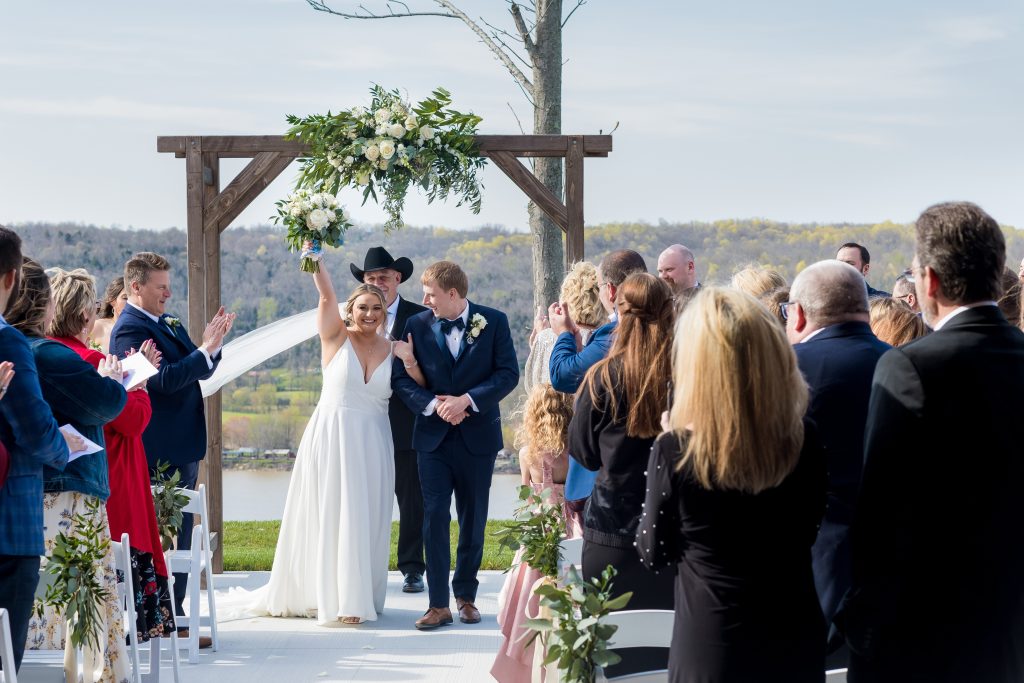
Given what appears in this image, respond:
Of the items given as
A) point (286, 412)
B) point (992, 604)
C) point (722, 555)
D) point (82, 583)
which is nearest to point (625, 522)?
point (722, 555)

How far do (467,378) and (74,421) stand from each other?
8.08 feet

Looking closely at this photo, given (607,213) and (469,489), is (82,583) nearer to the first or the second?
(469,489)

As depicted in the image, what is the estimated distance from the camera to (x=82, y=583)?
12.8 ft

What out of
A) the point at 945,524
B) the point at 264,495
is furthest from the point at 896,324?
the point at 264,495

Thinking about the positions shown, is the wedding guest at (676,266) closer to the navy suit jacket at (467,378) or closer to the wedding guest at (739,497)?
the navy suit jacket at (467,378)

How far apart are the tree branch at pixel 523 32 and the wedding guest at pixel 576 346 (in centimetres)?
514

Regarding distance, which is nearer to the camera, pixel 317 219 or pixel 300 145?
pixel 317 219

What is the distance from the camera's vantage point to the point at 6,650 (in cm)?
313

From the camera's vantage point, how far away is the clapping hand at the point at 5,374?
10.9 feet

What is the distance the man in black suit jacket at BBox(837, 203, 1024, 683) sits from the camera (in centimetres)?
255

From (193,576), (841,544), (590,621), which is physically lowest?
(193,576)

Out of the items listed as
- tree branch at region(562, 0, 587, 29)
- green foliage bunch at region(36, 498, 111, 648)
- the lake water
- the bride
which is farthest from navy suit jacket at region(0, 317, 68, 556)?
the lake water

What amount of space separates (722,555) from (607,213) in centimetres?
1571

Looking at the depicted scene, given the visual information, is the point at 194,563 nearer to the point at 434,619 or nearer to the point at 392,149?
the point at 434,619
